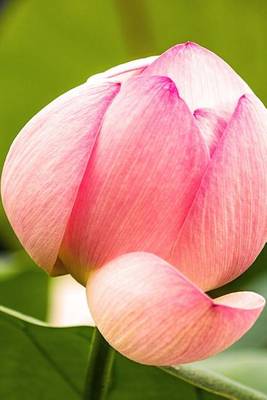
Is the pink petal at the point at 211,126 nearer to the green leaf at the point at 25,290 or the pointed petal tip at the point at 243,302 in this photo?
the pointed petal tip at the point at 243,302

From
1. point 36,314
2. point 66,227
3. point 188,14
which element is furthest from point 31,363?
point 188,14

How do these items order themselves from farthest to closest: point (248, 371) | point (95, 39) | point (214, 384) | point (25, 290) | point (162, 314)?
Answer: point (95, 39)
point (25, 290)
point (248, 371)
point (214, 384)
point (162, 314)

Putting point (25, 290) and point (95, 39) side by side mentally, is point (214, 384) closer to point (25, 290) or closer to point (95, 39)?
point (25, 290)

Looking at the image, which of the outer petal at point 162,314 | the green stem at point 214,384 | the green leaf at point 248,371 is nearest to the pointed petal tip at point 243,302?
the outer petal at point 162,314

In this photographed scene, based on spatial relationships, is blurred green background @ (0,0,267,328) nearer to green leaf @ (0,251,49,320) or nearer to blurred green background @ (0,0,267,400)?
blurred green background @ (0,0,267,400)

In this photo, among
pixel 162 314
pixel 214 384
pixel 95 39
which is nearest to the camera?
pixel 162 314

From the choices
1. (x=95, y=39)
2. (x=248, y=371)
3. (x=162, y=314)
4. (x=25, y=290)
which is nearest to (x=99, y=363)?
(x=162, y=314)

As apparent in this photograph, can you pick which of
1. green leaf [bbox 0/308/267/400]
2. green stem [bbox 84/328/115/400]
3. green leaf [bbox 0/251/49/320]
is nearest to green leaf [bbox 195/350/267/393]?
green leaf [bbox 0/308/267/400]
